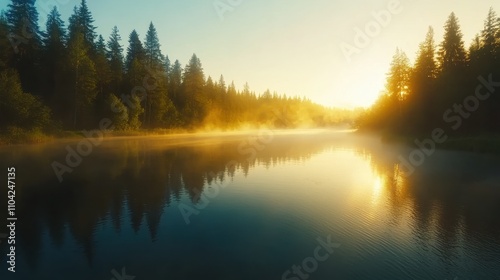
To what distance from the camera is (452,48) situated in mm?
53844

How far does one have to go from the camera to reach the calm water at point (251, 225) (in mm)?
9773

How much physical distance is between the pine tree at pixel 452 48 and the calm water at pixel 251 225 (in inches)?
1463

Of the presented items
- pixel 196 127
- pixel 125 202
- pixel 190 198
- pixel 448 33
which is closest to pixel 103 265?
pixel 125 202

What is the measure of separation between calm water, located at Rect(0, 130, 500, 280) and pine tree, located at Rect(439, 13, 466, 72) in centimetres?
3716

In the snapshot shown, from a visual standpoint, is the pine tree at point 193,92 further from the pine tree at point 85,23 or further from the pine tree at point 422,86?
the pine tree at point 422,86

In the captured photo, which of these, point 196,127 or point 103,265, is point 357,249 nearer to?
point 103,265

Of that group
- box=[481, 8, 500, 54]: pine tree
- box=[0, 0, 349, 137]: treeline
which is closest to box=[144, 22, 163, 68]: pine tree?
box=[0, 0, 349, 137]: treeline

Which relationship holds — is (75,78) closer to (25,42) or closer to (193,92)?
(25,42)

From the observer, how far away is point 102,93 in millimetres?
64188

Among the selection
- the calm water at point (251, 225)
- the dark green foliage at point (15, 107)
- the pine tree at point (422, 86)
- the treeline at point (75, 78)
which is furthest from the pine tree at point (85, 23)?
the pine tree at point (422, 86)

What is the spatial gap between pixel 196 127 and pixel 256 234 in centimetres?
8130

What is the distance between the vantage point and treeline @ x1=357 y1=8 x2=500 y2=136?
45.8 metres

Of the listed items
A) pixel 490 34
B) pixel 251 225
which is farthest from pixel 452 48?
pixel 251 225

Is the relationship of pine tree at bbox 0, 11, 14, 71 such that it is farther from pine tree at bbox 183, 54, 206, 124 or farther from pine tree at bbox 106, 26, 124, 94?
pine tree at bbox 183, 54, 206, 124
